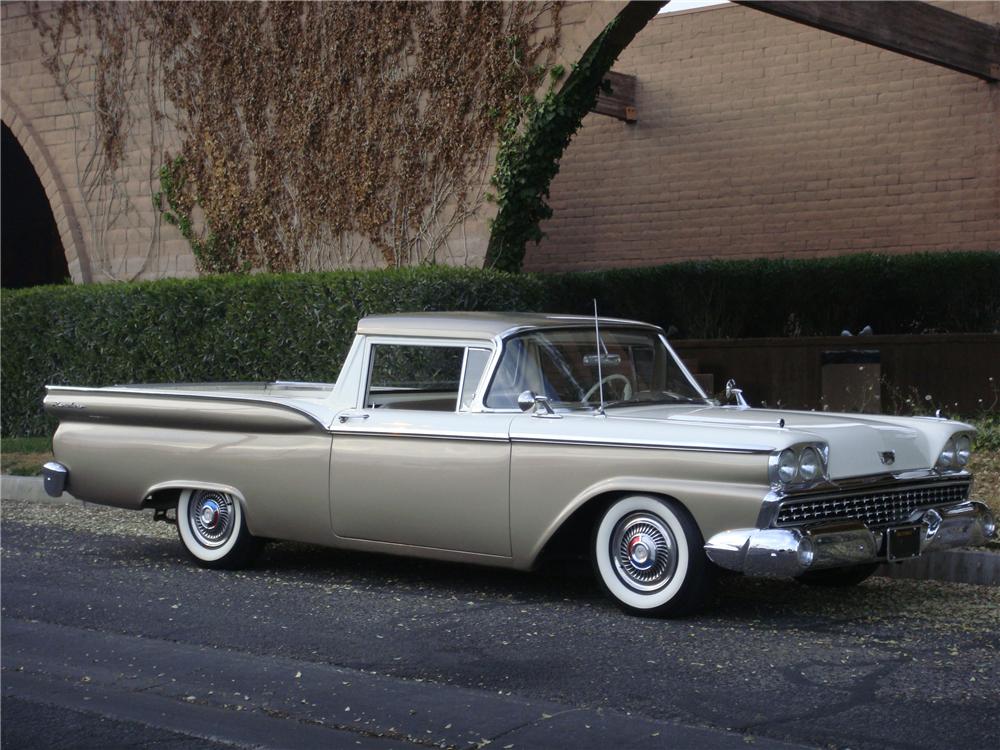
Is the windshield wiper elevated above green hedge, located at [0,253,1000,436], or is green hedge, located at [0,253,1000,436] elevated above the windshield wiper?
green hedge, located at [0,253,1000,436]

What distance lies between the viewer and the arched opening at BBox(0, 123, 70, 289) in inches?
923

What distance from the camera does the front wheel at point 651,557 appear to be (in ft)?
19.0

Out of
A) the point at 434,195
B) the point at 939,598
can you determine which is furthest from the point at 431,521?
the point at 434,195

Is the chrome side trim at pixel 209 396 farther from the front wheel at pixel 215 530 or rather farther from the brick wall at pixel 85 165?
the brick wall at pixel 85 165

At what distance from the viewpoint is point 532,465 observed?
621cm

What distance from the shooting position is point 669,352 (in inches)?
283

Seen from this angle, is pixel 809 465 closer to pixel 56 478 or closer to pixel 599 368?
pixel 599 368

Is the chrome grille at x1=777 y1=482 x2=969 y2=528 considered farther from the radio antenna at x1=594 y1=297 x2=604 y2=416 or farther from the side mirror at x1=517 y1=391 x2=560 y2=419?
the side mirror at x1=517 y1=391 x2=560 y2=419

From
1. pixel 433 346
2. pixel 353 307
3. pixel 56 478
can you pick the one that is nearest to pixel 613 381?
pixel 433 346

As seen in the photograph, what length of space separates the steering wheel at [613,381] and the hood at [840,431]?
14cm

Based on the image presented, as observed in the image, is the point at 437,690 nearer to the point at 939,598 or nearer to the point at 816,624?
the point at 816,624

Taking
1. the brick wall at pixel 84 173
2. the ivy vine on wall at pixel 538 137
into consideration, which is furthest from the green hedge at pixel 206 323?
the brick wall at pixel 84 173

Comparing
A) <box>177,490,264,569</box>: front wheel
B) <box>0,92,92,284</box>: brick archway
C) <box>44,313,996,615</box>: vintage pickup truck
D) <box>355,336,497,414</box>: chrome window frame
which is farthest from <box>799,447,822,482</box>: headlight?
<box>0,92,92,284</box>: brick archway

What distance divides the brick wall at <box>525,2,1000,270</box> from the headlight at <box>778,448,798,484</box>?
411 inches
